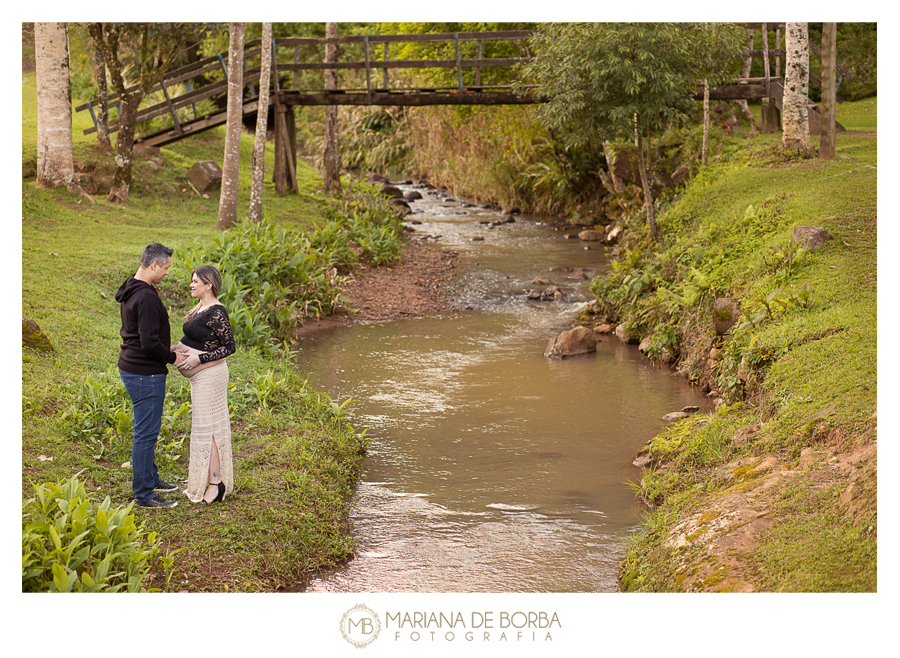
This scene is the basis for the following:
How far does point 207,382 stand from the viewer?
17.2 feet

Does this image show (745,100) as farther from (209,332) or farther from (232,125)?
(209,332)

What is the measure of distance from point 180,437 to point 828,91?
12411 mm

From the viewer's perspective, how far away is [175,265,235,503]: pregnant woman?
5133 millimetres

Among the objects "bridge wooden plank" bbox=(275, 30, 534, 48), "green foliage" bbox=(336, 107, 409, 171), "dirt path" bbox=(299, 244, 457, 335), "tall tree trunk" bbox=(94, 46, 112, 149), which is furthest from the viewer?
"green foliage" bbox=(336, 107, 409, 171)

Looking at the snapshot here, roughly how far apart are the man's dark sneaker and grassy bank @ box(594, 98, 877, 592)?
128 inches

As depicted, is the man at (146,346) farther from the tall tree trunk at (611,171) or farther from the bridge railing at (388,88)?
the tall tree trunk at (611,171)

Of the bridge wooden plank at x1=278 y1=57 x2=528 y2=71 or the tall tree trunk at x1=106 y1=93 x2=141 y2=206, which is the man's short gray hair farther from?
the bridge wooden plank at x1=278 y1=57 x2=528 y2=71

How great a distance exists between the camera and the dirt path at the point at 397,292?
520 inches

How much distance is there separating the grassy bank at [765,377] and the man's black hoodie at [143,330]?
3532mm

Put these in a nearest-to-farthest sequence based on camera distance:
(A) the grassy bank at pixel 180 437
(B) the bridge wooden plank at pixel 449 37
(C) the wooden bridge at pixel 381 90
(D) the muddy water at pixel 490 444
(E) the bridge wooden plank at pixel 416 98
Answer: (A) the grassy bank at pixel 180 437
(D) the muddy water at pixel 490 444
(B) the bridge wooden plank at pixel 449 37
(C) the wooden bridge at pixel 381 90
(E) the bridge wooden plank at pixel 416 98

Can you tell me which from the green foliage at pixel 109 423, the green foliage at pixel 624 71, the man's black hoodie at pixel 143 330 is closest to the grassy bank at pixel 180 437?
the green foliage at pixel 109 423
